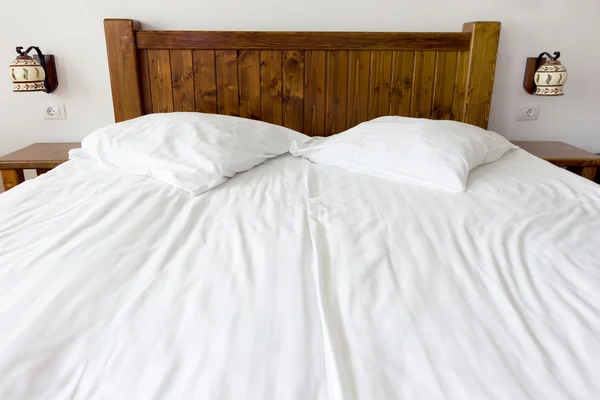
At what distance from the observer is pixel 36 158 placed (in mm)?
1905

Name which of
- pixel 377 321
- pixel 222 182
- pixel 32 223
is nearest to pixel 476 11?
pixel 222 182

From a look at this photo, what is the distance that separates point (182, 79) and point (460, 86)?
1304 mm

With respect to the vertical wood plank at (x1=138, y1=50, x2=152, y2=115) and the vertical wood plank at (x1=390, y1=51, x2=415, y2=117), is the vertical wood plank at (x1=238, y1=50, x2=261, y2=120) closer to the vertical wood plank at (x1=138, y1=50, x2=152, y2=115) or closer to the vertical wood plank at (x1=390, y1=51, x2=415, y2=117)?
the vertical wood plank at (x1=138, y1=50, x2=152, y2=115)

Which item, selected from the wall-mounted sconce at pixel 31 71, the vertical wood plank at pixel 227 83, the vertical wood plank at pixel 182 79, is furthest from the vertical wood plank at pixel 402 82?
the wall-mounted sconce at pixel 31 71

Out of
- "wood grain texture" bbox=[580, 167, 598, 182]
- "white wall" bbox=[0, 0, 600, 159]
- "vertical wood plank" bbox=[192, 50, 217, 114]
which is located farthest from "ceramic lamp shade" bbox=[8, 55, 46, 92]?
"wood grain texture" bbox=[580, 167, 598, 182]

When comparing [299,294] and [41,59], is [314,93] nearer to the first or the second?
[41,59]

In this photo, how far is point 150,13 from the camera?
207cm

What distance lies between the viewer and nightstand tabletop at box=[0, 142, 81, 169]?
6.17ft

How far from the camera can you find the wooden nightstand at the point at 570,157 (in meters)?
1.97

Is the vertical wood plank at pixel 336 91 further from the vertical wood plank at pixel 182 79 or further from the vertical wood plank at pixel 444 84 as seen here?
the vertical wood plank at pixel 182 79

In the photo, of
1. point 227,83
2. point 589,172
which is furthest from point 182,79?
point 589,172

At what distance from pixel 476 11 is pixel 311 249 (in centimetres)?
168

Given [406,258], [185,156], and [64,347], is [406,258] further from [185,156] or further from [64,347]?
[185,156]

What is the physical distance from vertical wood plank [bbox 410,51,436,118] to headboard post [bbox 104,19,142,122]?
4.21 feet
